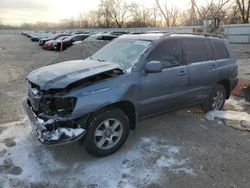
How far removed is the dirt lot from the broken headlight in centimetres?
76

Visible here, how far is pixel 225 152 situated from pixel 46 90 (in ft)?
9.51

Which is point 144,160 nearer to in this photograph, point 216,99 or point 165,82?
point 165,82

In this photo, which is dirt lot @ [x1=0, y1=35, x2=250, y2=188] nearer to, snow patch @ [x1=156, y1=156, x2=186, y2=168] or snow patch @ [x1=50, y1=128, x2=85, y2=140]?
snow patch @ [x1=156, y1=156, x2=186, y2=168]

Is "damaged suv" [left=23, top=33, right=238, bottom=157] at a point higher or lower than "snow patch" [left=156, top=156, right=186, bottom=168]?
higher

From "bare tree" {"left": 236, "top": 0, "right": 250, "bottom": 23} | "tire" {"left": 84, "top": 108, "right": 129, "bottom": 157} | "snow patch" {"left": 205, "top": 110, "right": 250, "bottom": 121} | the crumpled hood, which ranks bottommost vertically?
"snow patch" {"left": 205, "top": 110, "right": 250, "bottom": 121}

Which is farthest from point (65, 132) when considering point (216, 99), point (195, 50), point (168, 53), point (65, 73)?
point (216, 99)

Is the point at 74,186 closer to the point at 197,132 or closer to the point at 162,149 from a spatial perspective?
the point at 162,149

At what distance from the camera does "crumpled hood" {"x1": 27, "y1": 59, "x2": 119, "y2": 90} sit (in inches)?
156

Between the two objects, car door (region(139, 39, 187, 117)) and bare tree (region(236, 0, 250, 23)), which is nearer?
car door (region(139, 39, 187, 117))

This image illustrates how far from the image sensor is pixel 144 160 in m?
4.29

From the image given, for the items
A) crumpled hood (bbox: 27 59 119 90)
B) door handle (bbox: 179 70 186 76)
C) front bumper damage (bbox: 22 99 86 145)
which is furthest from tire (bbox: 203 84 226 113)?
front bumper damage (bbox: 22 99 86 145)

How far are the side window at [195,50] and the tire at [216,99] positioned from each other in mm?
820

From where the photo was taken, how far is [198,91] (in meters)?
5.79

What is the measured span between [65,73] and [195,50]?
9.17 ft
